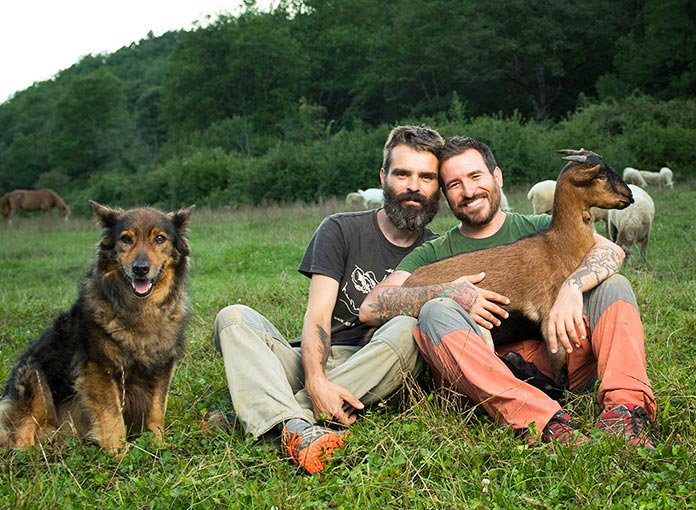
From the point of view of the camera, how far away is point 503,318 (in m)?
4.16

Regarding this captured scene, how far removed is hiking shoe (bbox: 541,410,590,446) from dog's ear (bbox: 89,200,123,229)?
282cm

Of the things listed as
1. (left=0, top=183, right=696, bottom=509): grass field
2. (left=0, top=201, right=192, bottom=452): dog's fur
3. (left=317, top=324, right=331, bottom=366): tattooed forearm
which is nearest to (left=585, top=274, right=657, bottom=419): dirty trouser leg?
(left=0, top=183, right=696, bottom=509): grass field

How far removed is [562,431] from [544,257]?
1.18 m

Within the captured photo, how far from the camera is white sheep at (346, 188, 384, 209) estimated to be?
2223cm

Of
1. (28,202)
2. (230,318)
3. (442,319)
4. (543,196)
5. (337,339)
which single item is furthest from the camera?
(28,202)

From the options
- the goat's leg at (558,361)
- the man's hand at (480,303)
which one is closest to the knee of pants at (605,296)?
the goat's leg at (558,361)

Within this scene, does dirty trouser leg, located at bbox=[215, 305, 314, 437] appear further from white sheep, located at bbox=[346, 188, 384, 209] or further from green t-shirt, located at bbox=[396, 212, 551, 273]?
white sheep, located at bbox=[346, 188, 384, 209]

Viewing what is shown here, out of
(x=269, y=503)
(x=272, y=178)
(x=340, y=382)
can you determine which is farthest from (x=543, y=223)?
(x=272, y=178)

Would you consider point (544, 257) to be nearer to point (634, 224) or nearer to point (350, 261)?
point (350, 261)

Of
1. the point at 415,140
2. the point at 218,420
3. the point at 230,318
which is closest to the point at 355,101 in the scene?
the point at 415,140

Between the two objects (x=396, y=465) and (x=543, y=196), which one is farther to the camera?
(x=543, y=196)

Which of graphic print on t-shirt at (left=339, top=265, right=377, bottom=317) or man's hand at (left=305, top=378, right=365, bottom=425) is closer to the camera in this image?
man's hand at (left=305, top=378, right=365, bottom=425)

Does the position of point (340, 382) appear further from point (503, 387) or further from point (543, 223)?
point (543, 223)

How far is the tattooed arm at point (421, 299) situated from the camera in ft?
13.1
